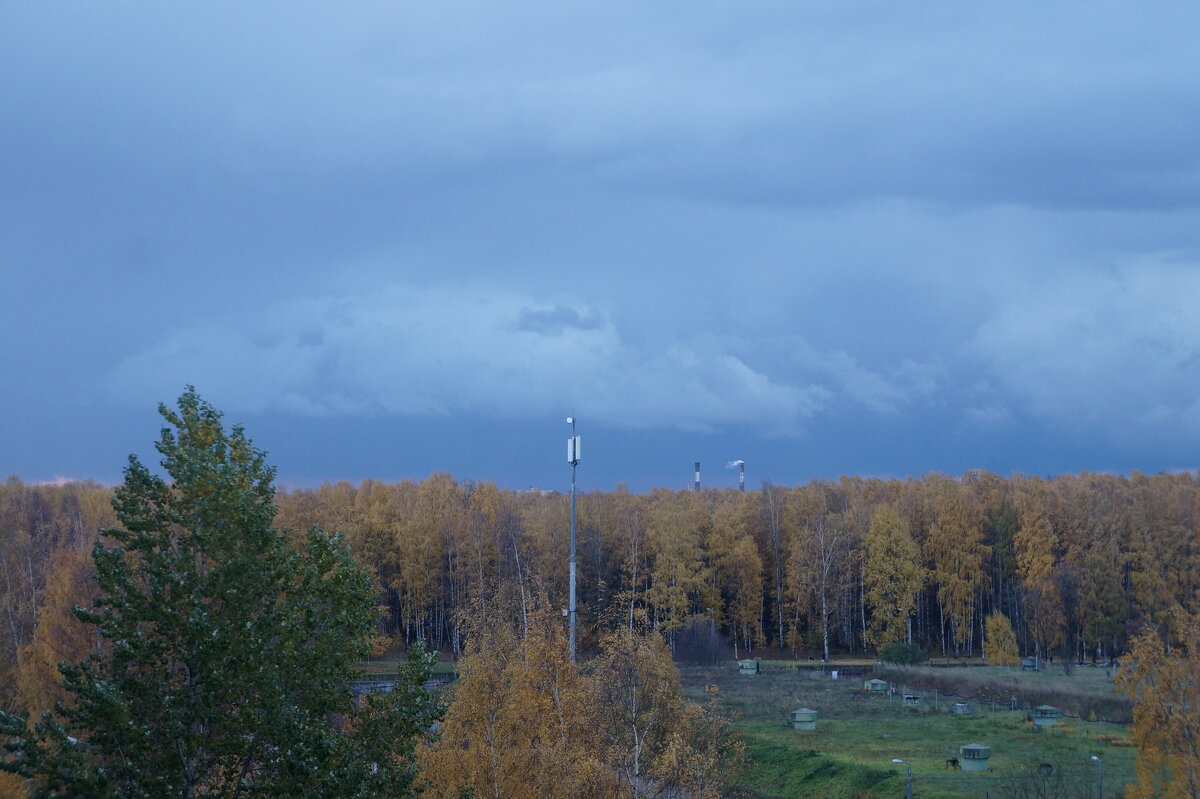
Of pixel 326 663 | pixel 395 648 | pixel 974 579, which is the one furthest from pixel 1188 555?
pixel 326 663

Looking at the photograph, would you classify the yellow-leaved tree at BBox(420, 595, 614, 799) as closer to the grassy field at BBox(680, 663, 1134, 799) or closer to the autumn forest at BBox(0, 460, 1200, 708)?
the grassy field at BBox(680, 663, 1134, 799)

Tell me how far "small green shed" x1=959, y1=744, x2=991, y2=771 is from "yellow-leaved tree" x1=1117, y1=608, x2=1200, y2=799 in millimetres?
11316

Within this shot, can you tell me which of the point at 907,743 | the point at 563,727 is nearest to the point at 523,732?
the point at 563,727

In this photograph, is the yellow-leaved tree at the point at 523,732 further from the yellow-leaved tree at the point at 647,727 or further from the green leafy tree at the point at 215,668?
the green leafy tree at the point at 215,668

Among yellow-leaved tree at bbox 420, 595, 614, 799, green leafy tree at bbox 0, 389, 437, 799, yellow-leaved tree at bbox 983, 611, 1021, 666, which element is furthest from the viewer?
yellow-leaved tree at bbox 983, 611, 1021, 666

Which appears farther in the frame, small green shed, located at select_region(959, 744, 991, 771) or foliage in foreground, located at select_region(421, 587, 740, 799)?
small green shed, located at select_region(959, 744, 991, 771)

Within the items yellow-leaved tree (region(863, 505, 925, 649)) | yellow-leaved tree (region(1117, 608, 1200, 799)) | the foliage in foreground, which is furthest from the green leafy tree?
yellow-leaved tree (region(863, 505, 925, 649))

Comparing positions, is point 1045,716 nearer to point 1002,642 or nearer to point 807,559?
point 1002,642

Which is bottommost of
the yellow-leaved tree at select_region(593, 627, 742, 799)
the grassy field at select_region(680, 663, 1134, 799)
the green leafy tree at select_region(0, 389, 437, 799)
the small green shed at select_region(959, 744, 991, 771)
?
the grassy field at select_region(680, 663, 1134, 799)

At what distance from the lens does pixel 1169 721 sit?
23656mm

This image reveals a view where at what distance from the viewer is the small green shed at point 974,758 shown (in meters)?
36.2

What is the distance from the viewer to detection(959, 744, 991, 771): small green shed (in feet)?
119

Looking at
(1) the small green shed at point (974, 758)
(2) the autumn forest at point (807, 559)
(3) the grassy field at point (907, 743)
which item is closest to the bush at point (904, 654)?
(3) the grassy field at point (907, 743)

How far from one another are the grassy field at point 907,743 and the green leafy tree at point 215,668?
64.8 feet
